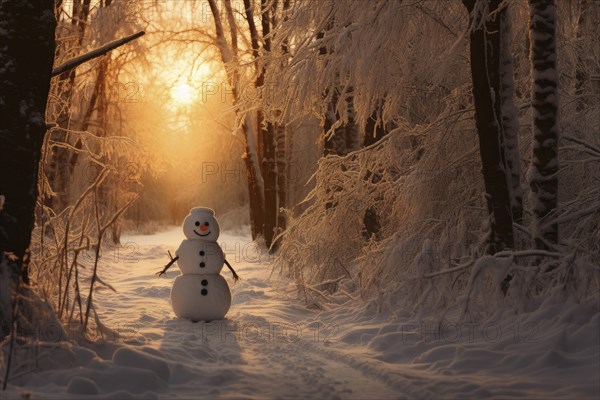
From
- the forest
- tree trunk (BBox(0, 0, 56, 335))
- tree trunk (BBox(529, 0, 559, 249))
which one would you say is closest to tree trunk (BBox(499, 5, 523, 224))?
the forest

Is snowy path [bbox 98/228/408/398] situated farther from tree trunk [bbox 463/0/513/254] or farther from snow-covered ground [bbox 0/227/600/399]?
tree trunk [bbox 463/0/513/254]

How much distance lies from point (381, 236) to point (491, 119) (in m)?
3.62

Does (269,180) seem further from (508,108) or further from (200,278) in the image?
(508,108)

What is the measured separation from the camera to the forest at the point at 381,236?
4941 mm

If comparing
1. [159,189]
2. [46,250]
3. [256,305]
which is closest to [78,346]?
[46,250]

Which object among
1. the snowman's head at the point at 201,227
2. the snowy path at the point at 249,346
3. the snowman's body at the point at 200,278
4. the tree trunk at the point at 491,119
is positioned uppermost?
the tree trunk at the point at 491,119

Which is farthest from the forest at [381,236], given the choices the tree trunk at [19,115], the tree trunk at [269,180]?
the tree trunk at [269,180]

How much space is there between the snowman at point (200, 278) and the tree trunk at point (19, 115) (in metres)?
2.59

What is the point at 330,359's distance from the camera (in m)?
5.93

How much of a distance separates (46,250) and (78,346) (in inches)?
130

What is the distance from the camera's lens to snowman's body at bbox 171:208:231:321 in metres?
7.62

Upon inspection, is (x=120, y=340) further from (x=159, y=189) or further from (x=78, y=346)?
(x=159, y=189)

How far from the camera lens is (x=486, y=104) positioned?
6500 mm

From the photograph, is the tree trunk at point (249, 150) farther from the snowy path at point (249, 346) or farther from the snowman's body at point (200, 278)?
the snowman's body at point (200, 278)
